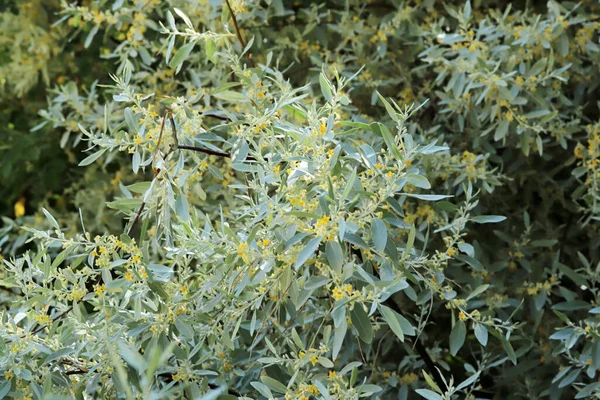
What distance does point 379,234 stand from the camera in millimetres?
994

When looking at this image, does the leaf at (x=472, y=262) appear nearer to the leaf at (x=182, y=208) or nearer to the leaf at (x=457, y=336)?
the leaf at (x=457, y=336)

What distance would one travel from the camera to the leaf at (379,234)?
3.24 ft

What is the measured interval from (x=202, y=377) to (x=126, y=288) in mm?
189

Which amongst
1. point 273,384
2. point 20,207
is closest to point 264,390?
point 273,384

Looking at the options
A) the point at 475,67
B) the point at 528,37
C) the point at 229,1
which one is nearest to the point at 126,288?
the point at 229,1

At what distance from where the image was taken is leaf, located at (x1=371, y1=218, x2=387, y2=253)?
99 cm

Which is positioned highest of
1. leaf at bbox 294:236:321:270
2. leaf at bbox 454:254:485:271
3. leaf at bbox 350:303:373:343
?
leaf at bbox 294:236:321:270

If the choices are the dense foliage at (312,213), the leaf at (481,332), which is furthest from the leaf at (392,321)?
the leaf at (481,332)

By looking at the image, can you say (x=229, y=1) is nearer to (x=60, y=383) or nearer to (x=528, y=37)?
(x=528, y=37)

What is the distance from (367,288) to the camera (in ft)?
3.47

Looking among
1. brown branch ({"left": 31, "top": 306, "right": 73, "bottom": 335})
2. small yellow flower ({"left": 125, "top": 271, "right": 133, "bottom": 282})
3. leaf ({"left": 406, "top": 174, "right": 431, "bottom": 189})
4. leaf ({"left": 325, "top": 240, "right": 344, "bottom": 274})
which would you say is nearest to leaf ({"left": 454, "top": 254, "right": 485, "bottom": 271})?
leaf ({"left": 406, "top": 174, "right": 431, "bottom": 189})

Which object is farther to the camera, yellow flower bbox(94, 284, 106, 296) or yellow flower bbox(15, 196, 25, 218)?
yellow flower bbox(15, 196, 25, 218)

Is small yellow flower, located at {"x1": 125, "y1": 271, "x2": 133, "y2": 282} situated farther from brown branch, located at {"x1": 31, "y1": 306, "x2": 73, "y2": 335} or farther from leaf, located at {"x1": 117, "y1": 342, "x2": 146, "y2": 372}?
leaf, located at {"x1": 117, "y1": 342, "x2": 146, "y2": 372}

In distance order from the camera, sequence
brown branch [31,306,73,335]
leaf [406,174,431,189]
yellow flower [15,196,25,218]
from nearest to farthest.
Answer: leaf [406,174,431,189]
brown branch [31,306,73,335]
yellow flower [15,196,25,218]
